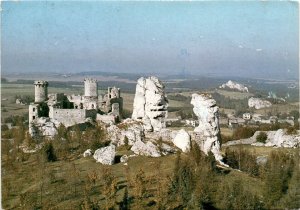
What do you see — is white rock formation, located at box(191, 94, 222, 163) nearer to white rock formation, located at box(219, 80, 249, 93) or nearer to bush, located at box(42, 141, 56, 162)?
bush, located at box(42, 141, 56, 162)

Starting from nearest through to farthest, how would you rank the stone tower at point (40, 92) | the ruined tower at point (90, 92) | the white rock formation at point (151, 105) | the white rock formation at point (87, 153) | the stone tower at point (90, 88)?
the white rock formation at point (87, 153), the white rock formation at point (151, 105), the ruined tower at point (90, 92), the stone tower at point (40, 92), the stone tower at point (90, 88)

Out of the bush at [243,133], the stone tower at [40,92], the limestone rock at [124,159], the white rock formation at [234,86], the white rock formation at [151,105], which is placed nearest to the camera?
the limestone rock at [124,159]

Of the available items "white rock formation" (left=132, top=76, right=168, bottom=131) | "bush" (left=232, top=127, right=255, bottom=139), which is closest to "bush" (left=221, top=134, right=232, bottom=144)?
"bush" (left=232, top=127, right=255, bottom=139)

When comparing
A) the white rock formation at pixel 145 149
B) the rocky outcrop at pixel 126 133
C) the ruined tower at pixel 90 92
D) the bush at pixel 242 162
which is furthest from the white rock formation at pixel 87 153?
the bush at pixel 242 162

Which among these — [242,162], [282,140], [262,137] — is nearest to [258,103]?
[262,137]

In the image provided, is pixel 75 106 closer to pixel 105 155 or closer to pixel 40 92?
pixel 40 92

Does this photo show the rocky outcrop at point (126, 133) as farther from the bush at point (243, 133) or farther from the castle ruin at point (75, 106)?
the bush at point (243, 133)

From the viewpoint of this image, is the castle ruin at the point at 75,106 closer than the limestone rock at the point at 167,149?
No
